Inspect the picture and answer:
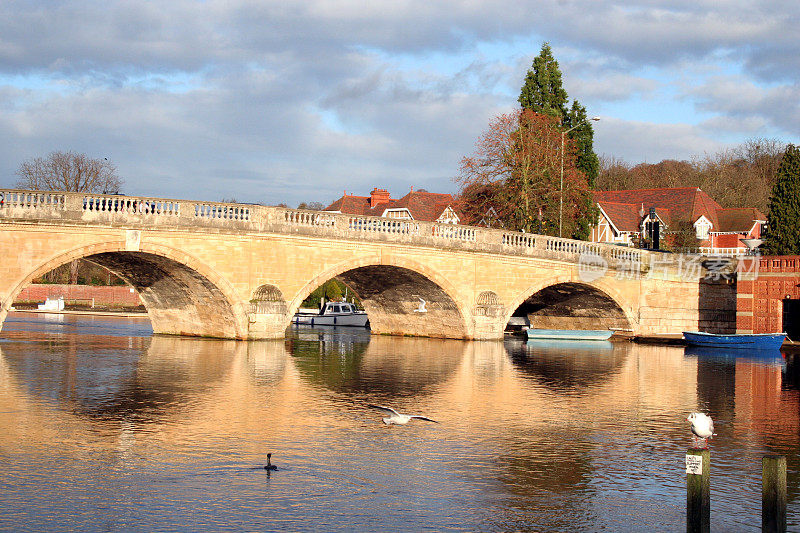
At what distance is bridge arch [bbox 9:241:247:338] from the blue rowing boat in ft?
69.3

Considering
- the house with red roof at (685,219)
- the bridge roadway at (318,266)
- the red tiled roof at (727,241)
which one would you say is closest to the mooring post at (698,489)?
the bridge roadway at (318,266)

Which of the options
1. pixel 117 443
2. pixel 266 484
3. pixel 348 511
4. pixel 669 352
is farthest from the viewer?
pixel 669 352

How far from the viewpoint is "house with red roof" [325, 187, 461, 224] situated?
83875 millimetres

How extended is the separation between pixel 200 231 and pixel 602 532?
23.3 m

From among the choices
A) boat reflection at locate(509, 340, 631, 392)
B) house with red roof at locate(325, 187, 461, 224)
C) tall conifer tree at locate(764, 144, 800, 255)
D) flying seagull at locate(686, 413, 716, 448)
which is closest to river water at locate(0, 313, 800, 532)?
boat reflection at locate(509, 340, 631, 392)

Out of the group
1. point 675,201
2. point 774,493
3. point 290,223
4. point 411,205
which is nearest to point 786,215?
point 290,223

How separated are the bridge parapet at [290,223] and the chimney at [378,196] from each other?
156ft

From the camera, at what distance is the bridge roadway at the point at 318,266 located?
28.6 metres

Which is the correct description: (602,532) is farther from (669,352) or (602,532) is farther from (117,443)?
(669,352)

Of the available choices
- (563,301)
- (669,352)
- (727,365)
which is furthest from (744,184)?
(727,365)

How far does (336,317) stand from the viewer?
54.9 m

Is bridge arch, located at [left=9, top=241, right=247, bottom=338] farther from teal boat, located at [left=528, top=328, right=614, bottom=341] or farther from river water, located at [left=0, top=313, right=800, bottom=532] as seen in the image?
teal boat, located at [left=528, top=328, right=614, bottom=341]

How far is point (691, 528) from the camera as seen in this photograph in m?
9.54

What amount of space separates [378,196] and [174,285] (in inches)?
2261
